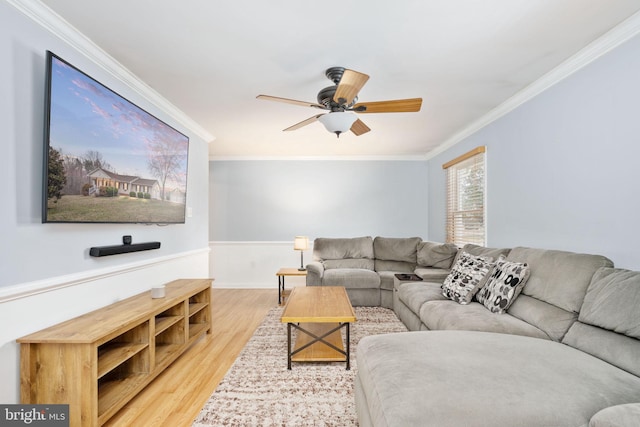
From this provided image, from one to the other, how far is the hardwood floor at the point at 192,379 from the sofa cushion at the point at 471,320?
5.81ft

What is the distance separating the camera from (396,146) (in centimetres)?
509

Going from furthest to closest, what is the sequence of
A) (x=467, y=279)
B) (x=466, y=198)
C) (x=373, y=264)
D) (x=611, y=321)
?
(x=373, y=264) < (x=466, y=198) < (x=467, y=279) < (x=611, y=321)

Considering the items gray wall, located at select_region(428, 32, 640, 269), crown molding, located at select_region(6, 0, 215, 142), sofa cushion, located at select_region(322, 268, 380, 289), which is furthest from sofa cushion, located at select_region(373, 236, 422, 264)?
crown molding, located at select_region(6, 0, 215, 142)

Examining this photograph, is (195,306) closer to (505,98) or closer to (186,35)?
(186,35)

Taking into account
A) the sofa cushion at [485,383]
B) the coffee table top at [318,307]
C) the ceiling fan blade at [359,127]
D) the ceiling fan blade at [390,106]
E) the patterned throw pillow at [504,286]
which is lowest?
the coffee table top at [318,307]

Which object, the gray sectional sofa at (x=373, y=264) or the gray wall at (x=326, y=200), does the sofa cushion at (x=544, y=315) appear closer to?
the gray sectional sofa at (x=373, y=264)

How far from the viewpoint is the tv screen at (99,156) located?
6.05 feet

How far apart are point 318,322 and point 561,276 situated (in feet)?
A: 6.07

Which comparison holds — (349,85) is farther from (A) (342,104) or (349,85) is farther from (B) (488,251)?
(B) (488,251)

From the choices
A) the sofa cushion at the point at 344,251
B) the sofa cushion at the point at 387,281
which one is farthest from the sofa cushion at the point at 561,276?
the sofa cushion at the point at 344,251

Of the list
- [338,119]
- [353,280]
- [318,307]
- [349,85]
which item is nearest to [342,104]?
[338,119]

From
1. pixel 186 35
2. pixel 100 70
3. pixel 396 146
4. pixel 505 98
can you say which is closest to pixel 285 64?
pixel 186 35

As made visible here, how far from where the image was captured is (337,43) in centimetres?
214

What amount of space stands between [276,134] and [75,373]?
343cm
